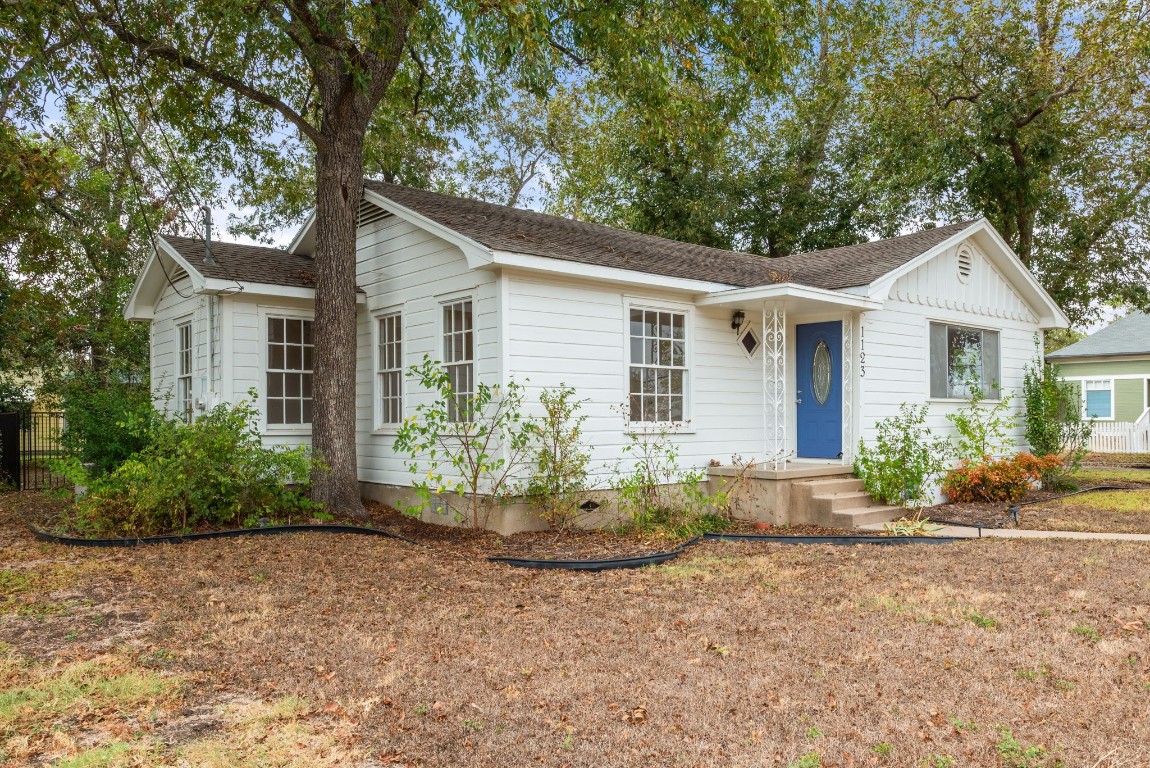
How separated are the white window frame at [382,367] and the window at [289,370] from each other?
3.15 feet

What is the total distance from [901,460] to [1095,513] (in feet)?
8.89

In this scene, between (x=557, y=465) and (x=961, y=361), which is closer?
(x=557, y=465)

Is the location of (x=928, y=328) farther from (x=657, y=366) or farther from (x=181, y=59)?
(x=181, y=59)

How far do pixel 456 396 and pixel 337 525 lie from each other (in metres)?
1.93

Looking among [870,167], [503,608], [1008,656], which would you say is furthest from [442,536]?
[870,167]

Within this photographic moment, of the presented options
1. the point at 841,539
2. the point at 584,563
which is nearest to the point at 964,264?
the point at 841,539

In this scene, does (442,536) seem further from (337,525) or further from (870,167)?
(870,167)

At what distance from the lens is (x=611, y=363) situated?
9969 mm

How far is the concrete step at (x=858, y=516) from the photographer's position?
10.0 meters

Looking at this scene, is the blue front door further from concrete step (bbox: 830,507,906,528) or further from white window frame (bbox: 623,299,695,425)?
white window frame (bbox: 623,299,695,425)

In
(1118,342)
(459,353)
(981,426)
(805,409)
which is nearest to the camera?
(459,353)

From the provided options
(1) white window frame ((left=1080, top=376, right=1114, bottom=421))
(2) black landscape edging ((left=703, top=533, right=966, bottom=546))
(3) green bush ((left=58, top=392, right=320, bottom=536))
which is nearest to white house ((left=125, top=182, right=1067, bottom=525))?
(2) black landscape edging ((left=703, top=533, right=966, bottom=546))

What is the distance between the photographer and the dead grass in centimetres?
996

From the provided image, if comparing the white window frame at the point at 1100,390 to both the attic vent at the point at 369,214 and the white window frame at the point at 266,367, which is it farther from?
the white window frame at the point at 266,367
